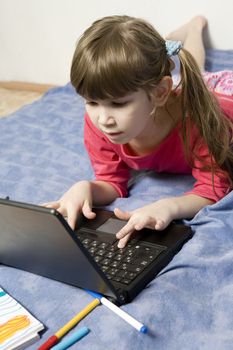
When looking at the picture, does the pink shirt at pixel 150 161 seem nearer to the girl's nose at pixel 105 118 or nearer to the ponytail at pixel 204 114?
the ponytail at pixel 204 114

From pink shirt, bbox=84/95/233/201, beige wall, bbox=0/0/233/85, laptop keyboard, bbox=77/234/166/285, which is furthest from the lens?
beige wall, bbox=0/0/233/85

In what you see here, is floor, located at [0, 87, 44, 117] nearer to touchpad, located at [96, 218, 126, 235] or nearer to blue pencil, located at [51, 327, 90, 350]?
touchpad, located at [96, 218, 126, 235]

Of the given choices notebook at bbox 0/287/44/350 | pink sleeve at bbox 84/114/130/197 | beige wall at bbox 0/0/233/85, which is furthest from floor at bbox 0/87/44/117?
notebook at bbox 0/287/44/350

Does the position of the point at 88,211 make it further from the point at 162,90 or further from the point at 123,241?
the point at 162,90

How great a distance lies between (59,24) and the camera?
6.67 feet

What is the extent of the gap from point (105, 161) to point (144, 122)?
0.22 m

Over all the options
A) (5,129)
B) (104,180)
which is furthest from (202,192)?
(5,129)

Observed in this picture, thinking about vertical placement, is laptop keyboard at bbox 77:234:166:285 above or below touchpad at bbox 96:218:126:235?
above

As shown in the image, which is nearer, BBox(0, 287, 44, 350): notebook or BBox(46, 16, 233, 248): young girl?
BBox(0, 287, 44, 350): notebook

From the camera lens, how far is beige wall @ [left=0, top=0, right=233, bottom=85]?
157 centimetres

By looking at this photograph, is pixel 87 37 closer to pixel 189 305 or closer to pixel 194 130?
pixel 194 130

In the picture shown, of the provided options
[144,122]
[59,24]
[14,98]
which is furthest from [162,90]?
[14,98]

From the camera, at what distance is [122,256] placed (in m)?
0.72

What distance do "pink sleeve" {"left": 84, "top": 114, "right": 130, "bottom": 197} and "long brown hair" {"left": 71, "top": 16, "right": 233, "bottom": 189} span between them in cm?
18
